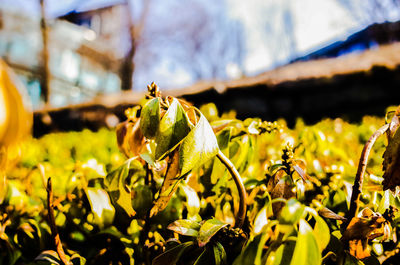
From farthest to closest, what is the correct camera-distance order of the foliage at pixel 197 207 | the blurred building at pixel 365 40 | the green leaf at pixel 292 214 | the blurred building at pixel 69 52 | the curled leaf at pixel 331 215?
the blurred building at pixel 69 52 → the blurred building at pixel 365 40 → the curled leaf at pixel 331 215 → the foliage at pixel 197 207 → the green leaf at pixel 292 214

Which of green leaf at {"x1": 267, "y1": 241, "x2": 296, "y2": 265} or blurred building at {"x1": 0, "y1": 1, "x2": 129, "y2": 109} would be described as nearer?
green leaf at {"x1": 267, "y1": 241, "x2": 296, "y2": 265}

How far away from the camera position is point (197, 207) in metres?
0.86

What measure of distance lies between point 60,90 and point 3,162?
89.1 ft

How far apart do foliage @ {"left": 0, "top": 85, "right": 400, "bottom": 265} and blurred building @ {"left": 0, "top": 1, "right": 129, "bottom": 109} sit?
19.3 m

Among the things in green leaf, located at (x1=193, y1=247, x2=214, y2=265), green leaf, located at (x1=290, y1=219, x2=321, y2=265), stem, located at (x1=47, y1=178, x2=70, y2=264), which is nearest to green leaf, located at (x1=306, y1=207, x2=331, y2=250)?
green leaf, located at (x1=290, y1=219, x2=321, y2=265)

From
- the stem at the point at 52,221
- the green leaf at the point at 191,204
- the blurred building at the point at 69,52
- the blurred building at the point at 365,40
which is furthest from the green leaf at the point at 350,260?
the blurred building at the point at 365,40

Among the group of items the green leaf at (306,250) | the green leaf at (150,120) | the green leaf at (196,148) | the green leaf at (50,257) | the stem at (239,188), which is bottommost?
the green leaf at (50,257)

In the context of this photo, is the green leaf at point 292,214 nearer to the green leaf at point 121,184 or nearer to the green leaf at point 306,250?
the green leaf at point 306,250

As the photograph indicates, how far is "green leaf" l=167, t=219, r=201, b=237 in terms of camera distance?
2.34ft

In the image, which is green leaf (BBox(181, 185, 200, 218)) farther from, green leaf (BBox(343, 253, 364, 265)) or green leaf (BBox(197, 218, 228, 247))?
green leaf (BBox(343, 253, 364, 265))

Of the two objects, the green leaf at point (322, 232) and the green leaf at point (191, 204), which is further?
the green leaf at point (191, 204)

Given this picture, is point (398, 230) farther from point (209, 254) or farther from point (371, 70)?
point (371, 70)

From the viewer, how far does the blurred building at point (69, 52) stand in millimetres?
22922

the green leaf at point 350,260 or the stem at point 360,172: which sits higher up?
the stem at point 360,172
